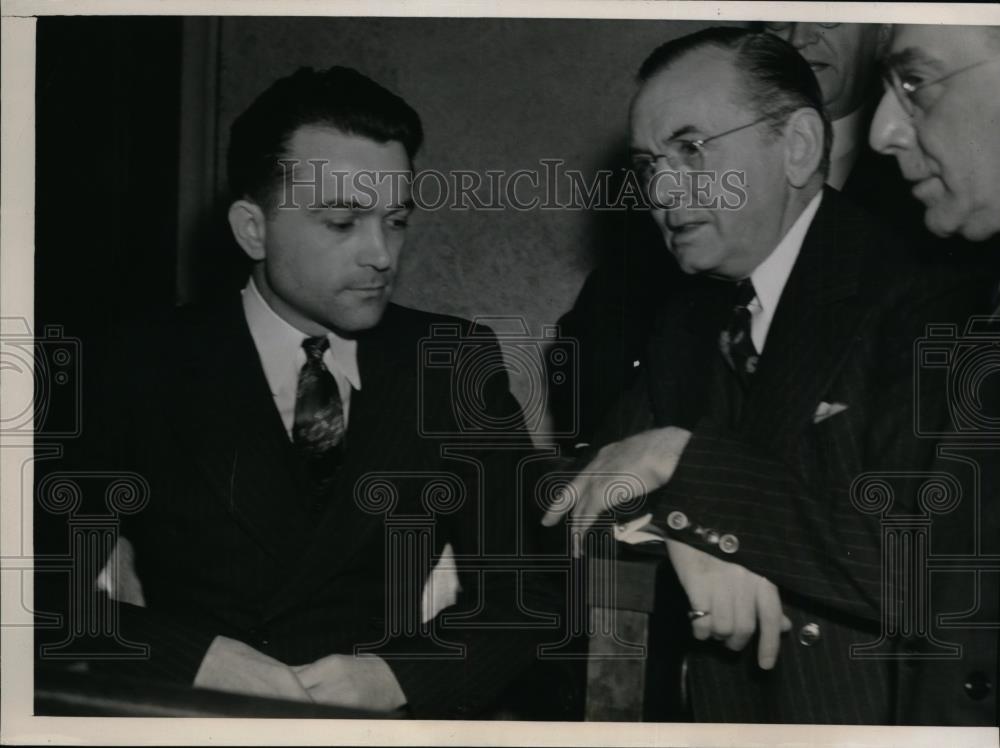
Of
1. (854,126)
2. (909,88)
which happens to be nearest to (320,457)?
(854,126)

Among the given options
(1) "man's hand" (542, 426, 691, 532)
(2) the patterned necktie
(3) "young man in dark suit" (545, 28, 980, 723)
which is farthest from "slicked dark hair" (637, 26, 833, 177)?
(1) "man's hand" (542, 426, 691, 532)

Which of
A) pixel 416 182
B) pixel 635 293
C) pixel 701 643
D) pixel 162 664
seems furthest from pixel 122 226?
pixel 701 643

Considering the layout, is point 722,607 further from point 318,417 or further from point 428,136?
point 428,136

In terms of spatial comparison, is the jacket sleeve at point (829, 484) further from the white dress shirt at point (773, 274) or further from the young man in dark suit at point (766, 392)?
the white dress shirt at point (773, 274)

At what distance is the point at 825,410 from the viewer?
253 centimetres

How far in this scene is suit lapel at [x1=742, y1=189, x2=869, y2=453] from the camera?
2527 millimetres

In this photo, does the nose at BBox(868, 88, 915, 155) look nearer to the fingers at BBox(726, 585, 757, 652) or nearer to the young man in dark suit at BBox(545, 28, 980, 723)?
the young man in dark suit at BBox(545, 28, 980, 723)

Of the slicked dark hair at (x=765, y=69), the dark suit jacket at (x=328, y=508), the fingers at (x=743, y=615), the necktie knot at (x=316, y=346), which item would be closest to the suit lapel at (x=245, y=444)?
the dark suit jacket at (x=328, y=508)

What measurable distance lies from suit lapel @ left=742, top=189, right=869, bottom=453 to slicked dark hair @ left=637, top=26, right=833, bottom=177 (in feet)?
0.48

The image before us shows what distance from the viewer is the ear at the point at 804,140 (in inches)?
99.6

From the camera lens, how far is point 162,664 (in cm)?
258

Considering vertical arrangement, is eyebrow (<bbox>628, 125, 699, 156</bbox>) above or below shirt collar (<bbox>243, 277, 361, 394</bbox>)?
above

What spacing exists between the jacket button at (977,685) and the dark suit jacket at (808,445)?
0.19 m

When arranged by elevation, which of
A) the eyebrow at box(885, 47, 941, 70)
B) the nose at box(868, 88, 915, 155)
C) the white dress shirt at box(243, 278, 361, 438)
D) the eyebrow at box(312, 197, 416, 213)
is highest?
the eyebrow at box(885, 47, 941, 70)
